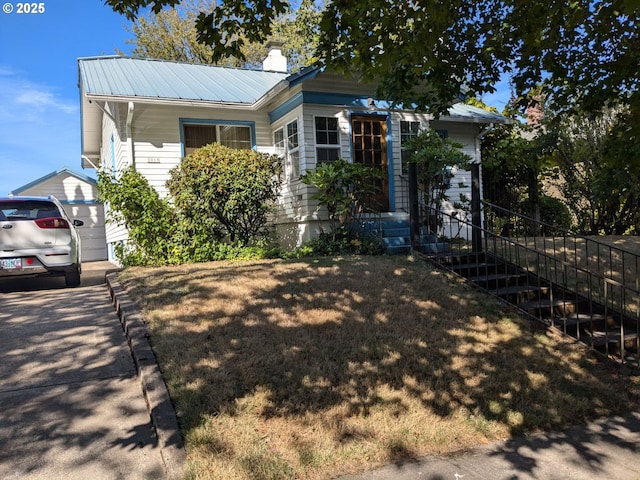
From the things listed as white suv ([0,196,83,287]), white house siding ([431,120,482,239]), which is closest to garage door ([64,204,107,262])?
white suv ([0,196,83,287])

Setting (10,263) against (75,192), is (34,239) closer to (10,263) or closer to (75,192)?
(10,263)

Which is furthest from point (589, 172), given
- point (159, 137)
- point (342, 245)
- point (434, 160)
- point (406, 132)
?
point (159, 137)

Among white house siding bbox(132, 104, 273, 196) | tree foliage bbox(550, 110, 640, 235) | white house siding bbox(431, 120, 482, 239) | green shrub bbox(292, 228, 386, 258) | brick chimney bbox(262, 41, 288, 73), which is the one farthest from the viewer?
brick chimney bbox(262, 41, 288, 73)

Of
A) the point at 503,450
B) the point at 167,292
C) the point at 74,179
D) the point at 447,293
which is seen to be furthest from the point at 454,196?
the point at 74,179

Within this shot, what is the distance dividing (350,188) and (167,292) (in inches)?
185

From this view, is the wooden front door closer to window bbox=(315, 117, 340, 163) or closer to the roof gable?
window bbox=(315, 117, 340, 163)

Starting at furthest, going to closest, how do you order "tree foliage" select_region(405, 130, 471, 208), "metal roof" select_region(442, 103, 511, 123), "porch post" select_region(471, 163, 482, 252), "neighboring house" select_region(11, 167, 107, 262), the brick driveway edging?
"neighboring house" select_region(11, 167, 107, 262) → "metal roof" select_region(442, 103, 511, 123) → "tree foliage" select_region(405, 130, 471, 208) → "porch post" select_region(471, 163, 482, 252) → the brick driveway edging

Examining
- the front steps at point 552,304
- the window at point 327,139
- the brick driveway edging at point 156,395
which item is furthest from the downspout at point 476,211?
the brick driveway edging at point 156,395

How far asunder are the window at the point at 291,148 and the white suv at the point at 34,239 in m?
4.95

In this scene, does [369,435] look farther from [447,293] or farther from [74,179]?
[74,179]

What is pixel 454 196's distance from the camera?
1321 centimetres

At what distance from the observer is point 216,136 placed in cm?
1219

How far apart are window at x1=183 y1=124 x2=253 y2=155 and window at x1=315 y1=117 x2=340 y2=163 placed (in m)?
2.18

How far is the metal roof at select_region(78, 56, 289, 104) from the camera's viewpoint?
11164 mm
